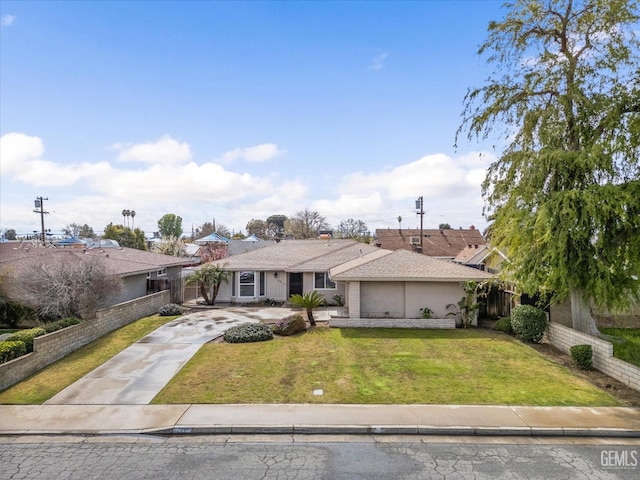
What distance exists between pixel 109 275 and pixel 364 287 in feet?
35.2

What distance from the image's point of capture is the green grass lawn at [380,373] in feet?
30.3

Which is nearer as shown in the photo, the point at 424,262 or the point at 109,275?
the point at 109,275

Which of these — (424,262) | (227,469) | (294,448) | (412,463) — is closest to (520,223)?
(424,262)

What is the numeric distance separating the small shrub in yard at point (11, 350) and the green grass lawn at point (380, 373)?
4535mm

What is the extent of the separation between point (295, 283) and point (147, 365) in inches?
450

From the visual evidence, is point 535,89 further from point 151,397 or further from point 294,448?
point 151,397

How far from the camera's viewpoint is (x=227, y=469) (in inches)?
253

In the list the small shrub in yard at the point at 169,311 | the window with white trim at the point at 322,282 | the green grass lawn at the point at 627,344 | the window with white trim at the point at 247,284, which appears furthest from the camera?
the window with white trim at the point at 247,284

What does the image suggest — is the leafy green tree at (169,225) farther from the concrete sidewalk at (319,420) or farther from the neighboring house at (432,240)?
the concrete sidewalk at (319,420)

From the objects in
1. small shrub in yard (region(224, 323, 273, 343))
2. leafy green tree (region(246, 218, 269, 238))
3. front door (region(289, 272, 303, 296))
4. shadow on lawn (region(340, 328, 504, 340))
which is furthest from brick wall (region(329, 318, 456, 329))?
leafy green tree (region(246, 218, 269, 238))

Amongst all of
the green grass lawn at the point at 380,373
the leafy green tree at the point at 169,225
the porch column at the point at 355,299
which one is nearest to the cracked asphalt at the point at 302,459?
the green grass lawn at the point at 380,373

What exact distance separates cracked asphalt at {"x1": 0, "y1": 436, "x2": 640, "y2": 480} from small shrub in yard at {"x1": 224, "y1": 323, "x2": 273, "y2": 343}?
6623mm

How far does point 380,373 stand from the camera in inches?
430

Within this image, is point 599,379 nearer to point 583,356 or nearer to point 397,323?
point 583,356
